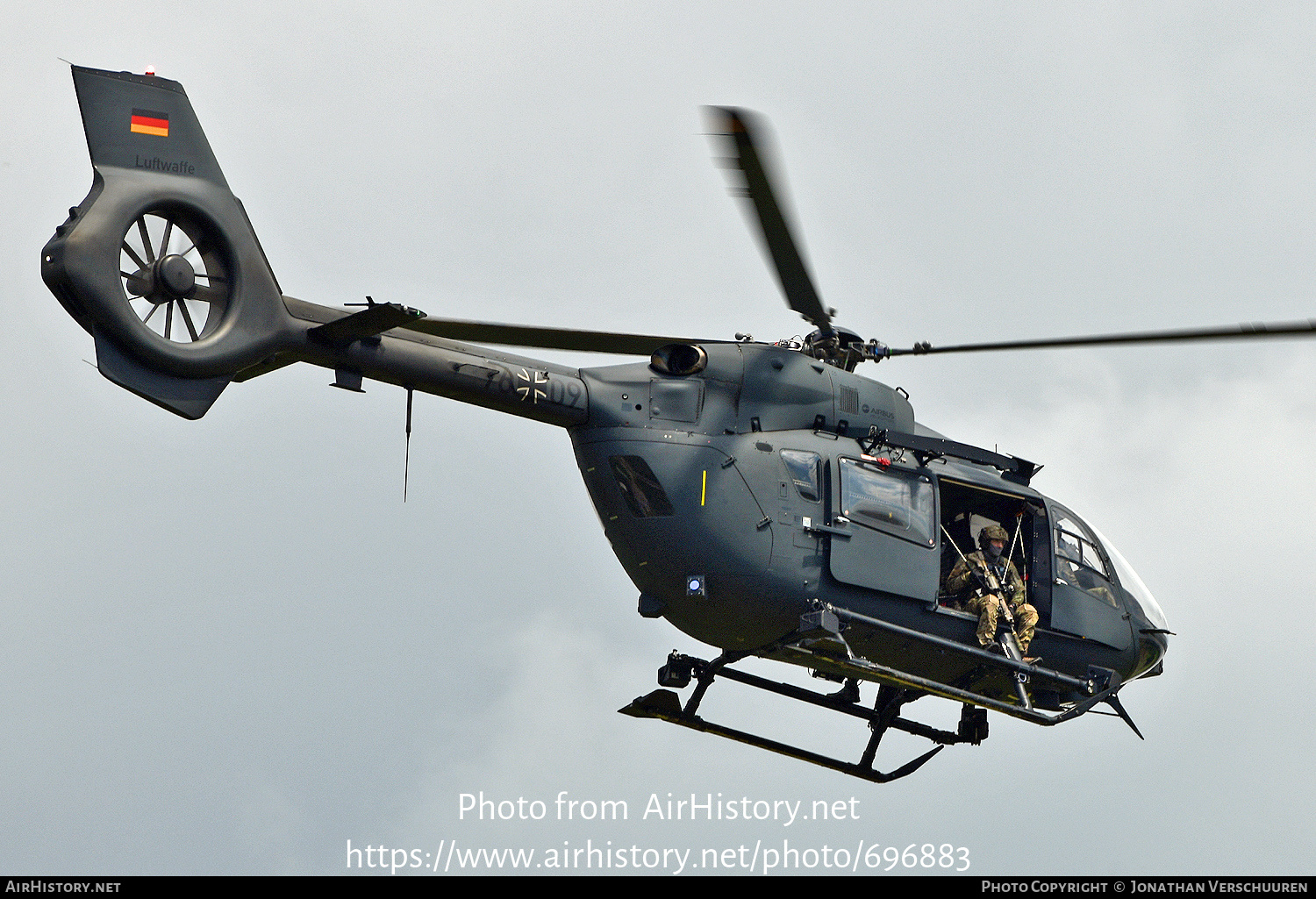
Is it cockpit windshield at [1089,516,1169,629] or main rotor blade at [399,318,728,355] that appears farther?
cockpit windshield at [1089,516,1169,629]

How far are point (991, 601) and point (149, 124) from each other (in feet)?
35.8

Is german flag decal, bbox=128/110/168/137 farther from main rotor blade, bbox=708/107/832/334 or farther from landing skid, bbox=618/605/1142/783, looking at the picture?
landing skid, bbox=618/605/1142/783

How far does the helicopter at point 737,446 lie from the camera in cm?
1722

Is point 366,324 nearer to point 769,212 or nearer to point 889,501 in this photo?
point 769,212

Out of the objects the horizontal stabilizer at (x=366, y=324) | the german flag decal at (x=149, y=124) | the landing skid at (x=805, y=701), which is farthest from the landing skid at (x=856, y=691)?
the german flag decal at (x=149, y=124)

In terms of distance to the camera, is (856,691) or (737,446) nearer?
(737,446)

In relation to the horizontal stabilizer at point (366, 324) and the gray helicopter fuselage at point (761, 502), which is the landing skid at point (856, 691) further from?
the horizontal stabilizer at point (366, 324)

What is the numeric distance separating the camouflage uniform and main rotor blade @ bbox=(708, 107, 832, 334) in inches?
138

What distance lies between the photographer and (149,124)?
57.7 feet

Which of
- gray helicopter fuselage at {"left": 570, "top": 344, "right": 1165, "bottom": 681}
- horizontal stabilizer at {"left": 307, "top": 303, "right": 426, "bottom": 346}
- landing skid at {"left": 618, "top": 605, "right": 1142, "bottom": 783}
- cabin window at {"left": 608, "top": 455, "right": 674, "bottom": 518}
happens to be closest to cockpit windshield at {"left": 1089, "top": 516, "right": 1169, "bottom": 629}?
landing skid at {"left": 618, "top": 605, "right": 1142, "bottom": 783}

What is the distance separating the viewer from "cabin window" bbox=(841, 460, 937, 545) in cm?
2039

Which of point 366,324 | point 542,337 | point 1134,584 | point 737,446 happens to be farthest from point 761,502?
point 1134,584

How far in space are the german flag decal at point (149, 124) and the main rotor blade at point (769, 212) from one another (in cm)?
579

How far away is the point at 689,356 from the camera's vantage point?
66.5ft
